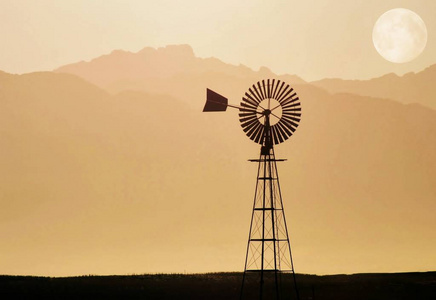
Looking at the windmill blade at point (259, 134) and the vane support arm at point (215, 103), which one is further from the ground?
the vane support arm at point (215, 103)

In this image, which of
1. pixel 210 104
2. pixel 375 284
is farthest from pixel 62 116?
pixel 210 104

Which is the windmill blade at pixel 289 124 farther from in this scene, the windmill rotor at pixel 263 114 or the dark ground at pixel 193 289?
the dark ground at pixel 193 289

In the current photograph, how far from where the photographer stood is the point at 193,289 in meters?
57.9

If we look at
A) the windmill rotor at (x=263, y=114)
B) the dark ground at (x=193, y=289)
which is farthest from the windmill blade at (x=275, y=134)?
the dark ground at (x=193, y=289)

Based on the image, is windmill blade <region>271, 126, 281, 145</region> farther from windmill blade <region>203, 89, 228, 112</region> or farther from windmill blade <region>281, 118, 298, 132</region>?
windmill blade <region>203, 89, 228, 112</region>

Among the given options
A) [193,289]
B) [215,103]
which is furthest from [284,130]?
[193,289]

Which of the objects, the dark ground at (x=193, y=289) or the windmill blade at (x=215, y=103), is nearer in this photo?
the windmill blade at (x=215, y=103)

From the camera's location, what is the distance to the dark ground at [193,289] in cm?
5275

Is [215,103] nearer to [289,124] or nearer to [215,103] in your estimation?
[215,103]

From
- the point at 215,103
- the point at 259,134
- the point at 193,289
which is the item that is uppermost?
the point at 215,103

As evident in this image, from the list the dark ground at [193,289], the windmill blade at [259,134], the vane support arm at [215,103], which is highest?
the vane support arm at [215,103]

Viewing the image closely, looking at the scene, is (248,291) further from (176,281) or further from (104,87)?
(104,87)

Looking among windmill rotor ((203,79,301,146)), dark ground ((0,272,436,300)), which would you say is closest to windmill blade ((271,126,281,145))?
windmill rotor ((203,79,301,146))

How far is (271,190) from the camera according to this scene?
126 ft
